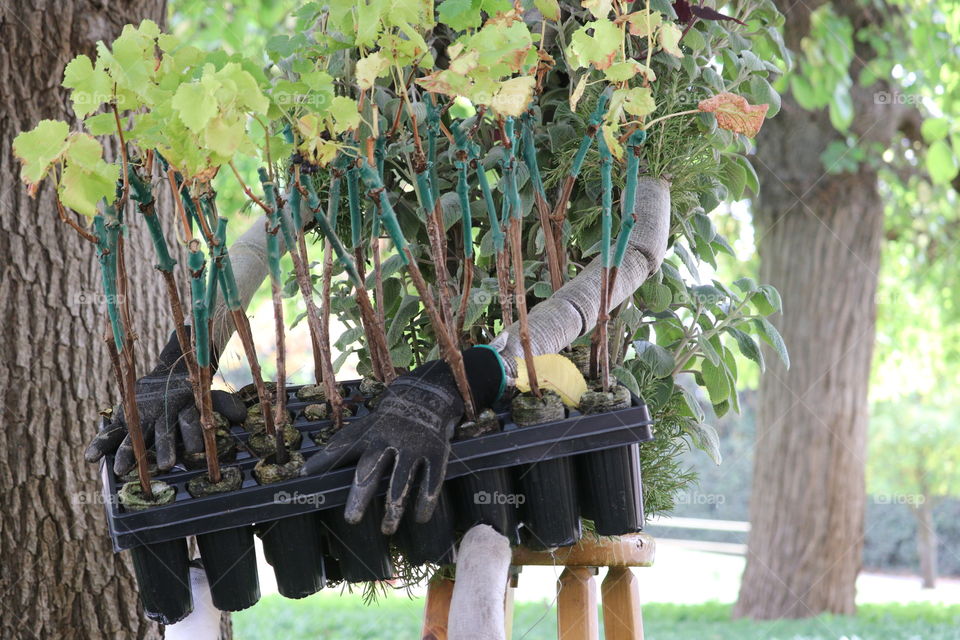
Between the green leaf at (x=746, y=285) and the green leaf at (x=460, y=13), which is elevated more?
the green leaf at (x=460, y=13)

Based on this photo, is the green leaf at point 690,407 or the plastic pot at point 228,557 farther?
the green leaf at point 690,407

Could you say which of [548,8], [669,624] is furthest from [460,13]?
[669,624]

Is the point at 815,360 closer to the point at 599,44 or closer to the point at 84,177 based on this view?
the point at 599,44

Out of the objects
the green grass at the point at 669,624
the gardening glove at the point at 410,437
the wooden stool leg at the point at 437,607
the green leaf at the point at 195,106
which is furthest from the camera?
the green grass at the point at 669,624

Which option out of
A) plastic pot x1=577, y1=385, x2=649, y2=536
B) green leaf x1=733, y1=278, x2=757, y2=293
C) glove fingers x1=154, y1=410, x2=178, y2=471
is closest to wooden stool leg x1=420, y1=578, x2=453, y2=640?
plastic pot x1=577, y1=385, x2=649, y2=536

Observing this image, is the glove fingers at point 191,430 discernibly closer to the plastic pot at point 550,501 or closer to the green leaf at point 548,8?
the plastic pot at point 550,501

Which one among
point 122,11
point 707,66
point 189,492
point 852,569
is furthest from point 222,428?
point 852,569

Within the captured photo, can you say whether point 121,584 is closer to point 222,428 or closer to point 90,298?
point 90,298

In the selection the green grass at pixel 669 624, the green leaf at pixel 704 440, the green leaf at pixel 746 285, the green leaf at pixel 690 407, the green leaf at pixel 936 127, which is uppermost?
the green leaf at pixel 936 127

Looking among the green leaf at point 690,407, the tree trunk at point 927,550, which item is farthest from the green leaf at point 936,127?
the tree trunk at point 927,550

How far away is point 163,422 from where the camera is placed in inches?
36.2

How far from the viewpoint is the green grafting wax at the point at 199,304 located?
0.72 meters

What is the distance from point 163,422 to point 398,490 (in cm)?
32

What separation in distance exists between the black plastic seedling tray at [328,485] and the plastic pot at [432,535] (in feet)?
0.16
